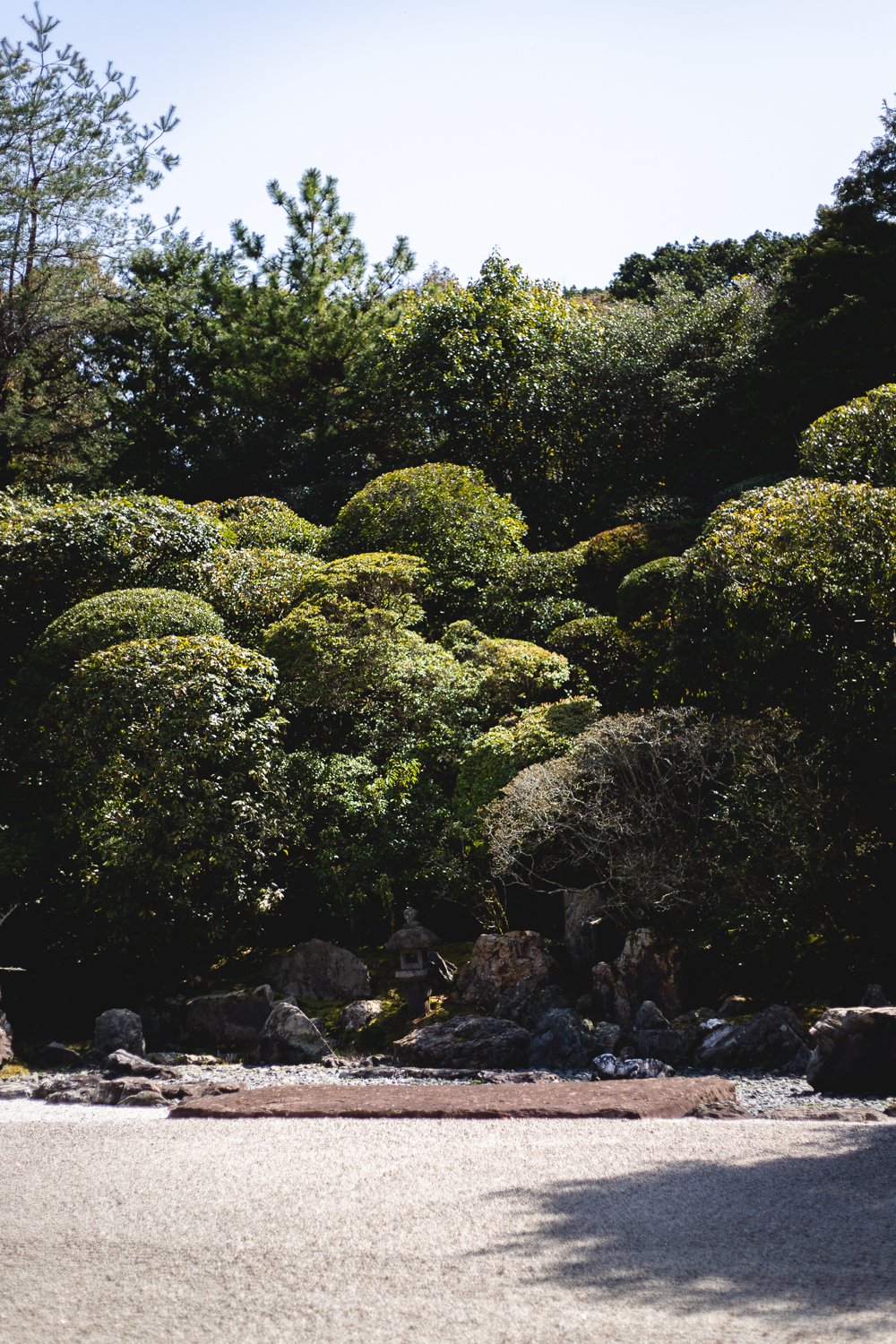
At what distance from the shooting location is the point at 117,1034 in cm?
901

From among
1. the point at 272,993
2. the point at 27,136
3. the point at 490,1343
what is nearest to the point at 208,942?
the point at 272,993

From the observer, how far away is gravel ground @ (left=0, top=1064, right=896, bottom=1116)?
6117 mm

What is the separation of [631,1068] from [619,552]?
8529 millimetres

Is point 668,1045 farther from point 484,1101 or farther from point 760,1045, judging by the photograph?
point 484,1101

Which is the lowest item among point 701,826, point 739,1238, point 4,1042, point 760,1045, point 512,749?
point 4,1042

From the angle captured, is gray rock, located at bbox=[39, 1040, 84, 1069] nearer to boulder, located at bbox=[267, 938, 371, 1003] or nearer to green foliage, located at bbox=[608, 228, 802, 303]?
boulder, located at bbox=[267, 938, 371, 1003]

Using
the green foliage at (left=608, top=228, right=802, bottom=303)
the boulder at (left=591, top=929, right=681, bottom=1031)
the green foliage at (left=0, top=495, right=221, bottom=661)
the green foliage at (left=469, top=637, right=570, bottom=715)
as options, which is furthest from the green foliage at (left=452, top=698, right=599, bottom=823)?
the green foliage at (left=608, top=228, right=802, bottom=303)

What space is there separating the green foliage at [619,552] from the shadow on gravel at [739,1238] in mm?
10478

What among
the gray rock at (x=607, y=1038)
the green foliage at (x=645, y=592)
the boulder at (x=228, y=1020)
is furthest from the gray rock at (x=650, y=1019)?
the green foliage at (x=645, y=592)

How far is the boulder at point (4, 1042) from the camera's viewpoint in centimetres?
878

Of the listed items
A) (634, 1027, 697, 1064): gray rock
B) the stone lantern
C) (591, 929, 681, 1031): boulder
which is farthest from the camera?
the stone lantern

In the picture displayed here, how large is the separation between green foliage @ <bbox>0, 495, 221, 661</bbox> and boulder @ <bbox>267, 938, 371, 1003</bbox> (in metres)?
4.38

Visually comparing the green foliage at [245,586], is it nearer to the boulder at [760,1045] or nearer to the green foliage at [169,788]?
the green foliage at [169,788]

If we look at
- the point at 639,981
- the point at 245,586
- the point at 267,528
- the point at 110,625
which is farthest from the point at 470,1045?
the point at 267,528
